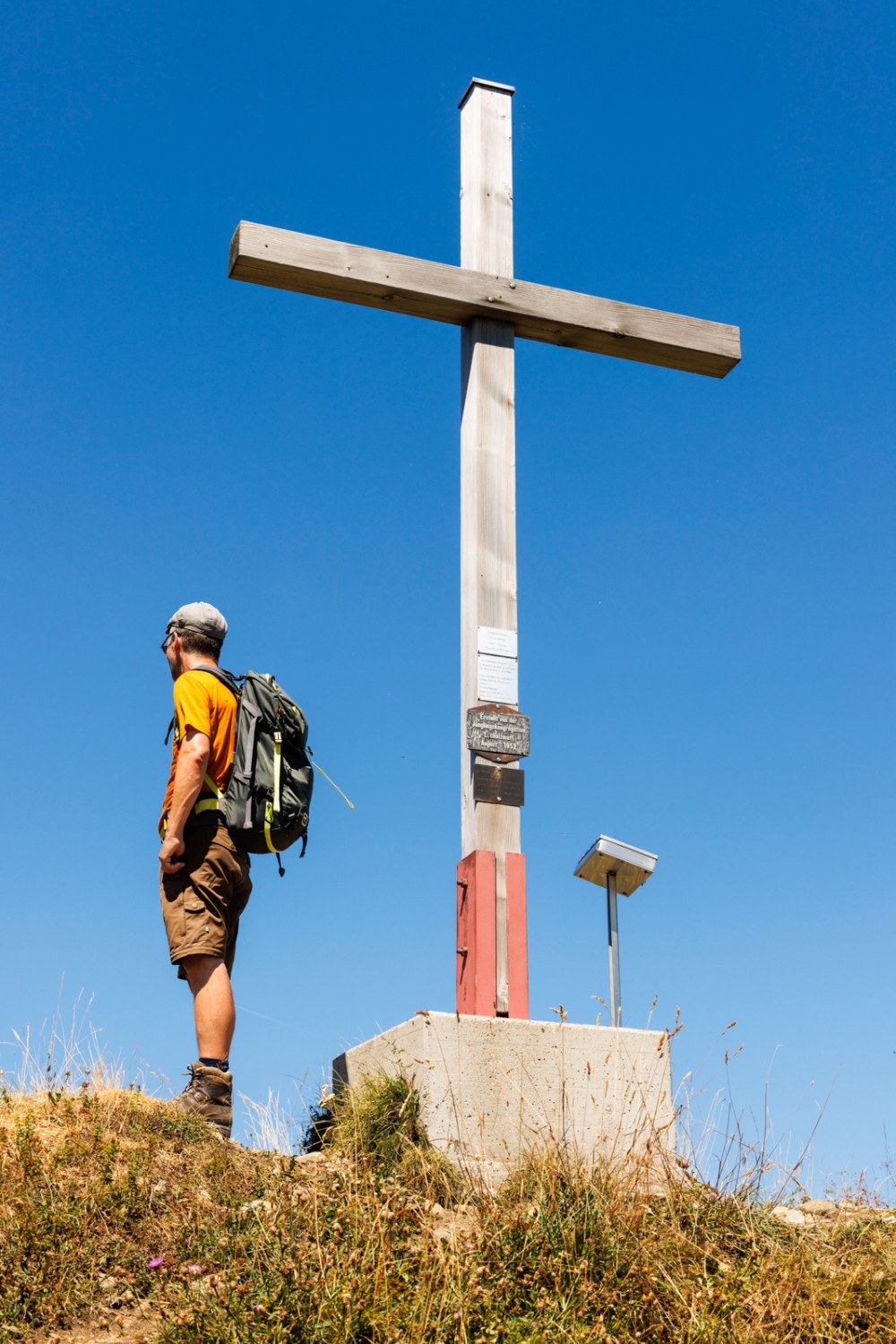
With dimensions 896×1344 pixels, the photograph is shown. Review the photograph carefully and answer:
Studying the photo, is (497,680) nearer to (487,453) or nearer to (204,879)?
(487,453)

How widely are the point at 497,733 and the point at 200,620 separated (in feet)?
4.84

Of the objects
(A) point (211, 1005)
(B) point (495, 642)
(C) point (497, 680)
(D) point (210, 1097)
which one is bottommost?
(D) point (210, 1097)

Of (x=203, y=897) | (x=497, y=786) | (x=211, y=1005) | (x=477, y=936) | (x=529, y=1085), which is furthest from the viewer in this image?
(x=497, y=786)

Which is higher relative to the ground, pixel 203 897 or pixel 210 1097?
pixel 203 897

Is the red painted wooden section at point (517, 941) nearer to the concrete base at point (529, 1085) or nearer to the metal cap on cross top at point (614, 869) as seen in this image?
the concrete base at point (529, 1085)

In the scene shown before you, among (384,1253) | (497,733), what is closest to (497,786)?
(497,733)

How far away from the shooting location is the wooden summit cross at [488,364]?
22.6 feet

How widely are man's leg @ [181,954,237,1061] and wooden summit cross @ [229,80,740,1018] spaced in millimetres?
1049

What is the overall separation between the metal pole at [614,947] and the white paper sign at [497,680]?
5.25ft

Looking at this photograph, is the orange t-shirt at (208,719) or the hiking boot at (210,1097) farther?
the orange t-shirt at (208,719)

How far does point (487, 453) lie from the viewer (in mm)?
7562

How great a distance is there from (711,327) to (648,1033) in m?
4.14

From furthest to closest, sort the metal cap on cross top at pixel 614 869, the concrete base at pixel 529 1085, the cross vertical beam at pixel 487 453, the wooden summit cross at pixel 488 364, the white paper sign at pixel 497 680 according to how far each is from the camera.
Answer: the metal cap on cross top at pixel 614 869
the white paper sign at pixel 497 680
the cross vertical beam at pixel 487 453
the wooden summit cross at pixel 488 364
the concrete base at pixel 529 1085

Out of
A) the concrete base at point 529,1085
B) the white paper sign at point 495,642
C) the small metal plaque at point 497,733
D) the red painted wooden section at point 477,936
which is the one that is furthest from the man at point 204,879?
the white paper sign at point 495,642
